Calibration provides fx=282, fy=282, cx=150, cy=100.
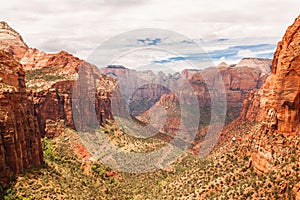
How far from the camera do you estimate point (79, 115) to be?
264 feet

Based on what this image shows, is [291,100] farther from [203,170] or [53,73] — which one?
[53,73]

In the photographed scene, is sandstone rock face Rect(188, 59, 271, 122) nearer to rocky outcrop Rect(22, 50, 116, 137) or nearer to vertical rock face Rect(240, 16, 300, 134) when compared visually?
rocky outcrop Rect(22, 50, 116, 137)

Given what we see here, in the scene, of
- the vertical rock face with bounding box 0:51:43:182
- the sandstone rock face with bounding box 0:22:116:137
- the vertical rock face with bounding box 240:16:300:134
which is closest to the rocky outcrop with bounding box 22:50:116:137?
the sandstone rock face with bounding box 0:22:116:137

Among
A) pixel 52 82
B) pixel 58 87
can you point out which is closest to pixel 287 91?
pixel 58 87

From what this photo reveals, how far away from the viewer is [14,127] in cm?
4478

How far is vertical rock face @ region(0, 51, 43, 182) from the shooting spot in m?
42.5

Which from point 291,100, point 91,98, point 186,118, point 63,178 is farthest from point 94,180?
point 186,118

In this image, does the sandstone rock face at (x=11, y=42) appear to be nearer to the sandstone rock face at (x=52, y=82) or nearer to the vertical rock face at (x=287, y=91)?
the sandstone rock face at (x=52, y=82)

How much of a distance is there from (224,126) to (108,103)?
59071 millimetres

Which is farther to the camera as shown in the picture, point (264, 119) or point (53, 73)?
point (53, 73)

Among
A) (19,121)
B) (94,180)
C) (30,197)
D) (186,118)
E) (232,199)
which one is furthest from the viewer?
(186,118)

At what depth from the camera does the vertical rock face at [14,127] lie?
1674 inches

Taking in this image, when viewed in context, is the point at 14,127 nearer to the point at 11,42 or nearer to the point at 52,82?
the point at 52,82

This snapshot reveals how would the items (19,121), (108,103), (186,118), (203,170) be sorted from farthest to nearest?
(186,118), (108,103), (203,170), (19,121)
